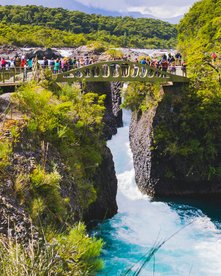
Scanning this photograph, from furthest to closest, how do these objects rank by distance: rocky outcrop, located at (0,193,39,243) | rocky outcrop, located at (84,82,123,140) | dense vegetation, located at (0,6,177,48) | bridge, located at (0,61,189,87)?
dense vegetation, located at (0,6,177,48) → rocky outcrop, located at (84,82,123,140) → bridge, located at (0,61,189,87) → rocky outcrop, located at (0,193,39,243)

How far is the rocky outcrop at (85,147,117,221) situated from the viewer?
63.2 feet

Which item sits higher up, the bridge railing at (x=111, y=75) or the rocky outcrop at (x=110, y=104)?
the bridge railing at (x=111, y=75)

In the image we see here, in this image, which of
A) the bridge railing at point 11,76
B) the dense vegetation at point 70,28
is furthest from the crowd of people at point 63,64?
the dense vegetation at point 70,28

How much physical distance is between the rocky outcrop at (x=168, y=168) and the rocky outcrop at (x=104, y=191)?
176 inches

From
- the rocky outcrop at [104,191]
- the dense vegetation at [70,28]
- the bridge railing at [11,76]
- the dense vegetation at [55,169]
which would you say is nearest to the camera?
the dense vegetation at [55,169]

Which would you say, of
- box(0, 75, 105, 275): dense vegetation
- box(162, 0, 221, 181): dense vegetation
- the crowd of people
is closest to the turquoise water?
box(162, 0, 221, 181): dense vegetation

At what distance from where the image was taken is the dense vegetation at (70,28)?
216ft

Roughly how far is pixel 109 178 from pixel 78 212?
859 centimetres

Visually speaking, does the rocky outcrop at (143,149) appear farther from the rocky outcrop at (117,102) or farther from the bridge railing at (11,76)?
the bridge railing at (11,76)

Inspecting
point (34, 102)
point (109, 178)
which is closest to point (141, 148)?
point (109, 178)

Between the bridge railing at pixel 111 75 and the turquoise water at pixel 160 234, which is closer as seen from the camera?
the turquoise water at pixel 160 234

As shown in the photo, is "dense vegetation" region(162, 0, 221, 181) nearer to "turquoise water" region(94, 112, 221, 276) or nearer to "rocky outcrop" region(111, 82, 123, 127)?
"turquoise water" region(94, 112, 221, 276)

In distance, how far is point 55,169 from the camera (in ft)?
36.9

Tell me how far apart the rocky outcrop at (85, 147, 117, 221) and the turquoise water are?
0.62m
